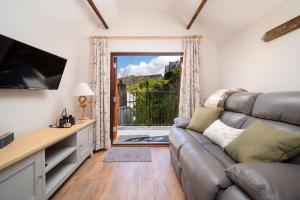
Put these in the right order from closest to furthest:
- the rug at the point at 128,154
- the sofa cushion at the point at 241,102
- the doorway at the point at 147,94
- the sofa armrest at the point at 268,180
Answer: the sofa armrest at the point at 268,180, the sofa cushion at the point at 241,102, the rug at the point at 128,154, the doorway at the point at 147,94

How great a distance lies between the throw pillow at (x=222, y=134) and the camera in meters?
1.76

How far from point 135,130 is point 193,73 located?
2.47m

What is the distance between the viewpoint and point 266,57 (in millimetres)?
2326

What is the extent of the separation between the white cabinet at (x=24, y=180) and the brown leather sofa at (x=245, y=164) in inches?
53.6

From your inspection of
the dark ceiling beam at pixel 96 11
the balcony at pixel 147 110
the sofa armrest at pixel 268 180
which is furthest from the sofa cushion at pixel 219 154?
the balcony at pixel 147 110

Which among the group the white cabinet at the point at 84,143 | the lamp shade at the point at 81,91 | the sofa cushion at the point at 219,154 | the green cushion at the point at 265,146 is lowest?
the white cabinet at the point at 84,143

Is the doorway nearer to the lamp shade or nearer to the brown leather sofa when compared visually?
the lamp shade

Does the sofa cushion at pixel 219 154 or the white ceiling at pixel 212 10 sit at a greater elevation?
the white ceiling at pixel 212 10

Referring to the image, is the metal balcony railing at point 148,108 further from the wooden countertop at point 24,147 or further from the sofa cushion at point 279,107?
the sofa cushion at point 279,107

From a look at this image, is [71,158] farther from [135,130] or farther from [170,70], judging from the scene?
[170,70]

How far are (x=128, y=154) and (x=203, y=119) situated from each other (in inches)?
59.1

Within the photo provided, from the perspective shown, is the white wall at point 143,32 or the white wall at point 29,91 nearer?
the white wall at point 29,91

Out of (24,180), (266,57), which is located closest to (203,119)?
(266,57)

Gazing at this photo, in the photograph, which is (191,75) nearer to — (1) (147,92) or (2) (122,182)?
(1) (147,92)
